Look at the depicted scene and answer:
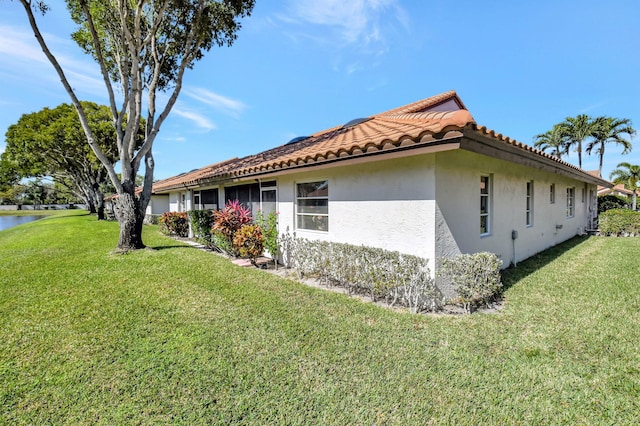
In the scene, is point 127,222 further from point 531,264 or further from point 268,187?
point 531,264

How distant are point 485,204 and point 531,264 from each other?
10.1ft

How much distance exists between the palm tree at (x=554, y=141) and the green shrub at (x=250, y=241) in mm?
41197

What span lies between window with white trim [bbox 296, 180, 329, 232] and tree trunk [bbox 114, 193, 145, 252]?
6.95m

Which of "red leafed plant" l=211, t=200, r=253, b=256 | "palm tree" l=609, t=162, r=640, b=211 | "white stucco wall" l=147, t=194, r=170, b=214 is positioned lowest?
"red leafed plant" l=211, t=200, r=253, b=256

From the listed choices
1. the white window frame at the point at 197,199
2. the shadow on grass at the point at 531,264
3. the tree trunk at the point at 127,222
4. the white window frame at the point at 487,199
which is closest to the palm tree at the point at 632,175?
the shadow on grass at the point at 531,264

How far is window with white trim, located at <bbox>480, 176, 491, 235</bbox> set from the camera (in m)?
6.90

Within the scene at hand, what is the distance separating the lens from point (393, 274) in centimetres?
528

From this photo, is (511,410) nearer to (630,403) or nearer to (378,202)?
(630,403)

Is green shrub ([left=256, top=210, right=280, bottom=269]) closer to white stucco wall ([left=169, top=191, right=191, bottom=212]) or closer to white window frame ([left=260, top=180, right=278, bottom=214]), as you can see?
white window frame ([left=260, top=180, right=278, bottom=214])

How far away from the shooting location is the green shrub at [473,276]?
4902 mm

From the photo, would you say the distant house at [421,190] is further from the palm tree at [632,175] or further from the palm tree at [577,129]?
the palm tree at [577,129]

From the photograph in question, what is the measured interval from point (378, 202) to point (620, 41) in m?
12.6

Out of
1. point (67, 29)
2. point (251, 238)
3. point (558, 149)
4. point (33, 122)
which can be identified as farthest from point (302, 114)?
point (558, 149)

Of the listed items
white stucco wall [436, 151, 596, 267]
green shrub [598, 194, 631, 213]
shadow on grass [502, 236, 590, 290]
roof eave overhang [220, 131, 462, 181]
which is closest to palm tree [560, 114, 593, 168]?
green shrub [598, 194, 631, 213]
